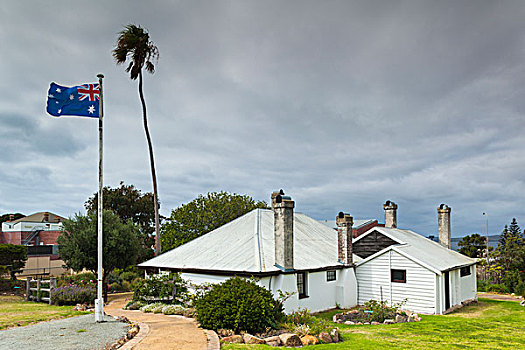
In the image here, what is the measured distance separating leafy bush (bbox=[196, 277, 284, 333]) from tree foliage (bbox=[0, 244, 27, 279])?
826 inches

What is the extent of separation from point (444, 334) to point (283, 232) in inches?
280

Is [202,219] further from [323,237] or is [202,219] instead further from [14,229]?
[14,229]

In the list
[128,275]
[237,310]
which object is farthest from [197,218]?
[237,310]

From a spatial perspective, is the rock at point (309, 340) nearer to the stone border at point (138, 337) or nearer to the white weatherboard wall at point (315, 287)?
the stone border at point (138, 337)

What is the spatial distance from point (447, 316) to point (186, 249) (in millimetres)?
12953

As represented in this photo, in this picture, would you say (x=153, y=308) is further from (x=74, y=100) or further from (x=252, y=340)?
(x=74, y=100)

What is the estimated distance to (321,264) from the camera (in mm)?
19656

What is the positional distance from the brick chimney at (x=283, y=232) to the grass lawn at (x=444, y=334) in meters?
3.51

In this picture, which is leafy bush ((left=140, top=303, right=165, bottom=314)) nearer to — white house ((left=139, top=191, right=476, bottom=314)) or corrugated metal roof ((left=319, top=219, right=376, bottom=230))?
white house ((left=139, top=191, right=476, bottom=314))

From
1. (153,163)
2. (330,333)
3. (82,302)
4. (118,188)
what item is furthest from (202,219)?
(330,333)

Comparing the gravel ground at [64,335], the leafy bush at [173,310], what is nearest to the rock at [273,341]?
the gravel ground at [64,335]

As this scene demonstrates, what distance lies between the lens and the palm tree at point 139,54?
2722cm

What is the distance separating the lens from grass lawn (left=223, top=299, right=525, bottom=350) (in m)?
11.6

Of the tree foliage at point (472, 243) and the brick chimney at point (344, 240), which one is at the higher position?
the brick chimney at point (344, 240)
